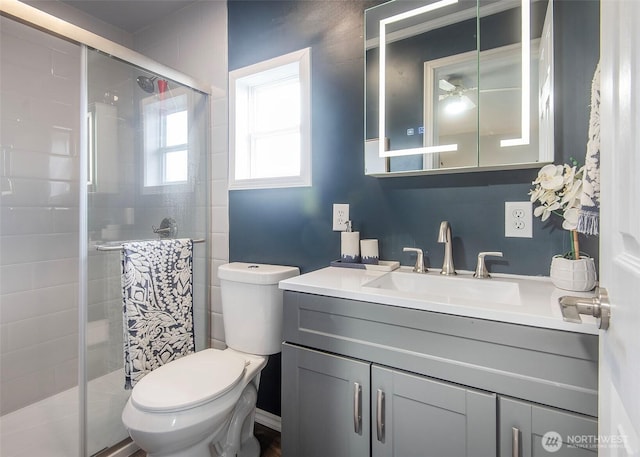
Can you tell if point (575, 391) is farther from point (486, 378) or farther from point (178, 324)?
point (178, 324)

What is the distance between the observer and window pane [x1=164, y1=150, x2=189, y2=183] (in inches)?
73.7

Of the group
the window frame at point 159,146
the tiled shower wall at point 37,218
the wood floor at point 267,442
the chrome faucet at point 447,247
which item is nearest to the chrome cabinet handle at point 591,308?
the chrome faucet at point 447,247

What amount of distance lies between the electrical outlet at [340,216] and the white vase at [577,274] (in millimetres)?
863

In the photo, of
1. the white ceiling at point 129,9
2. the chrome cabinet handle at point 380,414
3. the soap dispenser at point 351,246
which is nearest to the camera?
the chrome cabinet handle at point 380,414

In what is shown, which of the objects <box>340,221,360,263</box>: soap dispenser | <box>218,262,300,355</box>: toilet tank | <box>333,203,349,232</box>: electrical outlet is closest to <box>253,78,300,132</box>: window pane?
<box>333,203,349,232</box>: electrical outlet

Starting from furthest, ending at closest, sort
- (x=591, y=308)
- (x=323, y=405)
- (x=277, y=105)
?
(x=277, y=105)
(x=323, y=405)
(x=591, y=308)

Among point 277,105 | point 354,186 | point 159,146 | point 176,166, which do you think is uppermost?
point 277,105

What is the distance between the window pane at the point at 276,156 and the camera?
1938 millimetres

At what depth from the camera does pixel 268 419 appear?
1.80 metres

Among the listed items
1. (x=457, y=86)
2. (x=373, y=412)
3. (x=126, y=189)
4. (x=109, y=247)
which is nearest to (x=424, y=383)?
(x=373, y=412)

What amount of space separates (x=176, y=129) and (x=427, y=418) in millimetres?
1876

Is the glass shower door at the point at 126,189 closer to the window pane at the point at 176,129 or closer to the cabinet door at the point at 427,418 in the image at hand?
the window pane at the point at 176,129

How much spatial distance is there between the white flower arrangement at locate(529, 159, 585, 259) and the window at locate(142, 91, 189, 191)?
177 cm

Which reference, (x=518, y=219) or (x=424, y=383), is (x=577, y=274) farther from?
(x=424, y=383)
